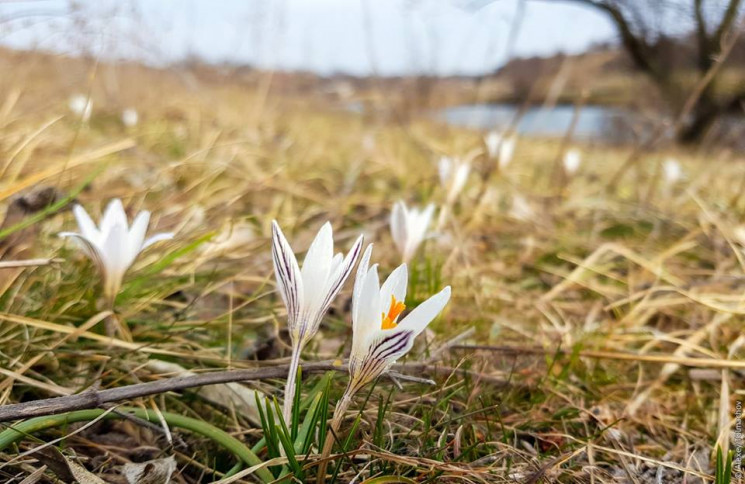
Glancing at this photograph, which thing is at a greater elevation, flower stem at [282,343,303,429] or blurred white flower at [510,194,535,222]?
flower stem at [282,343,303,429]

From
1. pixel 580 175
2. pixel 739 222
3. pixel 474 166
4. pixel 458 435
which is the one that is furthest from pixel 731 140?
pixel 458 435

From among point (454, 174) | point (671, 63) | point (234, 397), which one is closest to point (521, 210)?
point (454, 174)

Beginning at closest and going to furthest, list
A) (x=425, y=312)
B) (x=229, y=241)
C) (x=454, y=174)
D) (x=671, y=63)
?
(x=425, y=312), (x=229, y=241), (x=454, y=174), (x=671, y=63)

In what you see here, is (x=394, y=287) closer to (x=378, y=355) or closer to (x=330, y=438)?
(x=378, y=355)

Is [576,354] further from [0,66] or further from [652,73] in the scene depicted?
[652,73]

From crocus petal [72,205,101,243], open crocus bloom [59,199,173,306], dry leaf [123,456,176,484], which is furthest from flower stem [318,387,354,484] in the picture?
crocus petal [72,205,101,243]

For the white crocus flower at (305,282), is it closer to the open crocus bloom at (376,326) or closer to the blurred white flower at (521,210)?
the open crocus bloom at (376,326)

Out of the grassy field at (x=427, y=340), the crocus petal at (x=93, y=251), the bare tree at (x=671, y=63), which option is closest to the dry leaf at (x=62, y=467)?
the grassy field at (x=427, y=340)

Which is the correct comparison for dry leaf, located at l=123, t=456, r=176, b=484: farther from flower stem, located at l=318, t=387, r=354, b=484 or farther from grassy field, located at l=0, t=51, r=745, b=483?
flower stem, located at l=318, t=387, r=354, b=484
